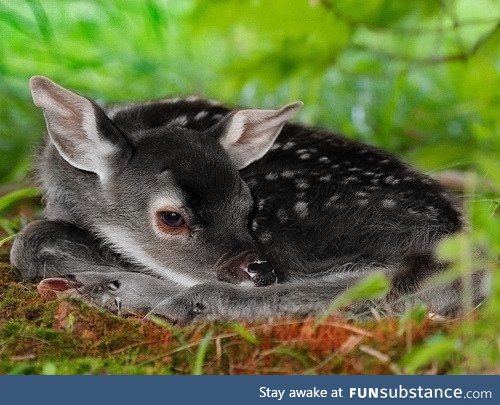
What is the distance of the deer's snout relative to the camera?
2.91 metres

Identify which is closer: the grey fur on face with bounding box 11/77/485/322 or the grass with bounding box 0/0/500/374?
the grass with bounding box 0/0/500/374

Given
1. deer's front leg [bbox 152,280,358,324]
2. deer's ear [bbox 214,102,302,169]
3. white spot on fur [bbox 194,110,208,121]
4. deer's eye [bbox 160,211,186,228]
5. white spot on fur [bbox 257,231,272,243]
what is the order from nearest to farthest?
deer's front leg [bbox 152,280,358,324] < deer's eye [bbox 160,211,186,228] < white spot on fur [bbox 257,231,272,243] < deer's ear [bbox 214,102,302,169] < white spot on fur [bbox 194,110,208,121]

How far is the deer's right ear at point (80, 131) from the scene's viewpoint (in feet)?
10.3

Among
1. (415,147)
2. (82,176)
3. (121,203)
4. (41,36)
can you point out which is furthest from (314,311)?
(41,36)

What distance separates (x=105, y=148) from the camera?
321 cm

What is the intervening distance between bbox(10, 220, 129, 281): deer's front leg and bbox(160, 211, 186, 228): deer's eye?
296mm

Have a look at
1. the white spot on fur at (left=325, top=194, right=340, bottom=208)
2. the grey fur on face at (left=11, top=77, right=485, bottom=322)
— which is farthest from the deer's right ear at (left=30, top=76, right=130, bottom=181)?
the white spot on fur at (left=325, top=194, right=340, bottom=208)

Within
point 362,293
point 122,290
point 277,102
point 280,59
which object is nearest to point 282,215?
point 122,290

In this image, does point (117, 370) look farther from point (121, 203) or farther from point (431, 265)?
point (431, 265)

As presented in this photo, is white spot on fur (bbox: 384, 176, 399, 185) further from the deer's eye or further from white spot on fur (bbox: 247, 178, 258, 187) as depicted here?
the deer's eye

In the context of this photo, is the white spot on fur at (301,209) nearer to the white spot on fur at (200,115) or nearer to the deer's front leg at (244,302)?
the deer's front leg at (244,302)

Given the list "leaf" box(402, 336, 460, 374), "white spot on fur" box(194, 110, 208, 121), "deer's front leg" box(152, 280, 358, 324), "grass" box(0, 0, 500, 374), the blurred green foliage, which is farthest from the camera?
the blurred green foliage

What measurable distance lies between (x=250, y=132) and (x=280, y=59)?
920 mm

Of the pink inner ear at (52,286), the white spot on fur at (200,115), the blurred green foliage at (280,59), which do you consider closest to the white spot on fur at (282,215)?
the white spot on fur at (200,115)
